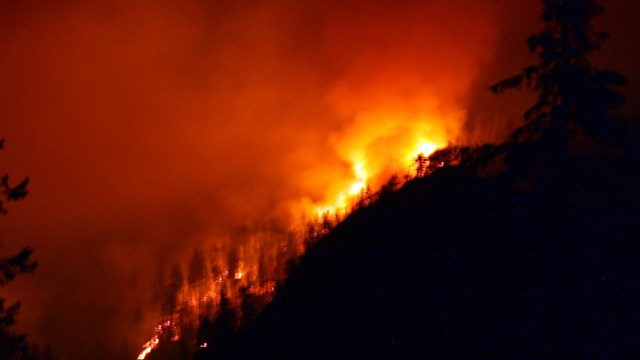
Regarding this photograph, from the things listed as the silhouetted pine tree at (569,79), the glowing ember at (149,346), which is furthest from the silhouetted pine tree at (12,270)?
the glowing ember at (149,346)

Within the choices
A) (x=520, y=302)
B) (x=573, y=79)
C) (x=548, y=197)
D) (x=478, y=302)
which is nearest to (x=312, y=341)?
(x=478, y=302)

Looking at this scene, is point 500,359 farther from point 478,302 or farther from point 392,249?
point 392,249

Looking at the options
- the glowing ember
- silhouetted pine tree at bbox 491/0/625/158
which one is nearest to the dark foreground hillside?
silhouetted pine tree at bbox 491/0/625/158

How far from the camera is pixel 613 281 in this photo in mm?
12469

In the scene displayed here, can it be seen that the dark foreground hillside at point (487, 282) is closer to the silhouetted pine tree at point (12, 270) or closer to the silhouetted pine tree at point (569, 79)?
the silhouetted pine tree at point (569, 79)

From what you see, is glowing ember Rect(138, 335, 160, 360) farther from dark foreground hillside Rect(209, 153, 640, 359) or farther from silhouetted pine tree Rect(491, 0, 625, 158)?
silhouetted pine tree Rect(491, 0, 625, 158)

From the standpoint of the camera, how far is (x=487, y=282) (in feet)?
45.0

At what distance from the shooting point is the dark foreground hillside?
12109 millimetres

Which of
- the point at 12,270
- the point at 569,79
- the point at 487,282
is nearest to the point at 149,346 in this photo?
the point at 12,270

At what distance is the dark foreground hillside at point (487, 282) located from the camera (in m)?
12.1

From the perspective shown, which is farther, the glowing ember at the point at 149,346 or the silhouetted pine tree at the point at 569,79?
the glowing ember at the point at 149,346

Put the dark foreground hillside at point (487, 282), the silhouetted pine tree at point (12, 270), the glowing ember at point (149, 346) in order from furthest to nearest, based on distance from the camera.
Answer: the glowing ember at point (149, 346) → the silhouetted pine tree at point (12, 270) → the dark foreground hillside at point (487, 282)

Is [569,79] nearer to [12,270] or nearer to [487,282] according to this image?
[487,282]

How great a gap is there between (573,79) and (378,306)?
27.9ft
